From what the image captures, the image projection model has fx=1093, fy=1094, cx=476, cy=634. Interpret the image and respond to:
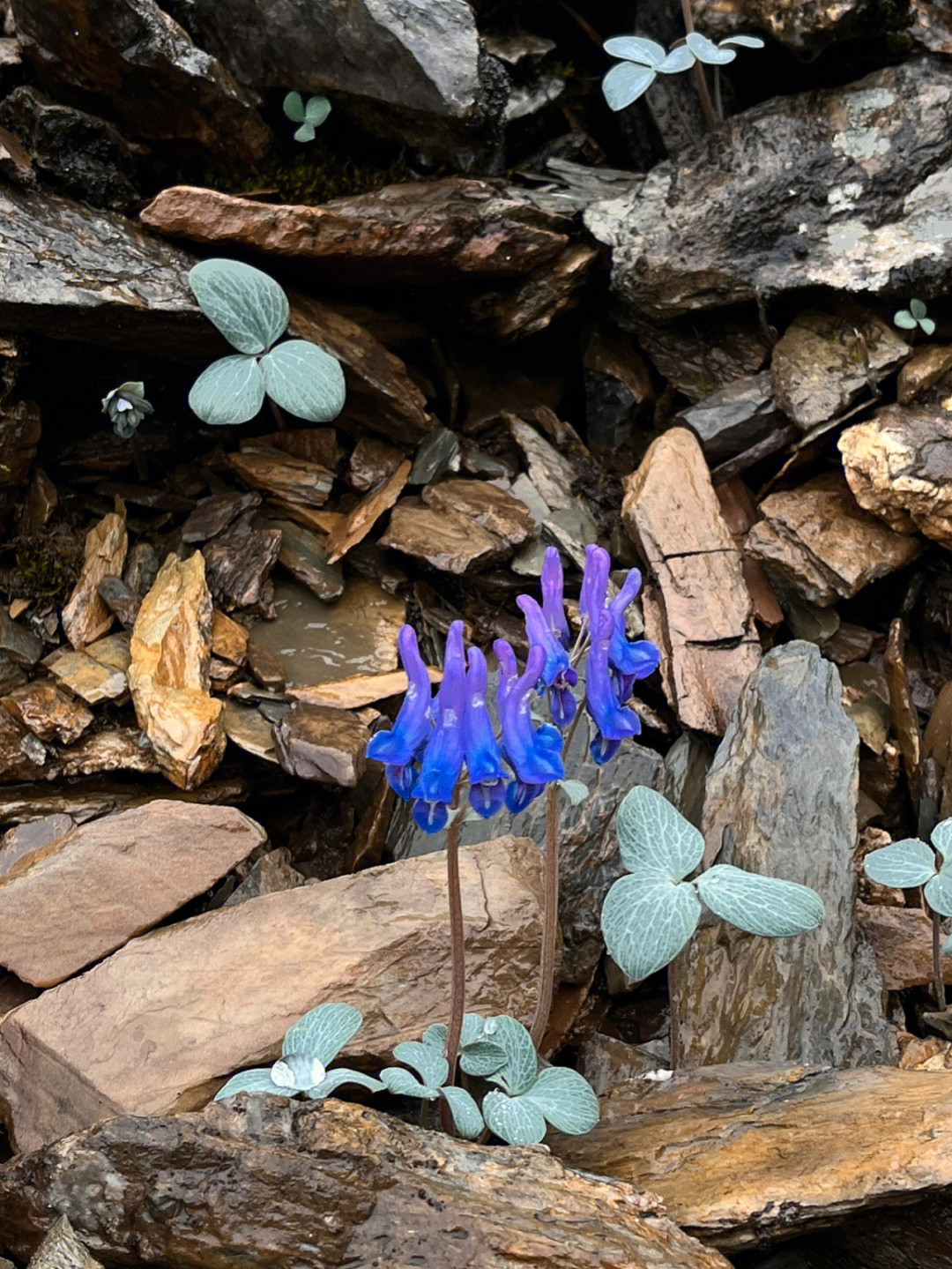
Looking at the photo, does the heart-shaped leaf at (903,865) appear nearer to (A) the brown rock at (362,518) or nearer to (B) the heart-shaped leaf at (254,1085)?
(B) the heart-shaped leaf at (254,1085)

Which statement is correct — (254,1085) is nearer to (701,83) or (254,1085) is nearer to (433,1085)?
(433,1085)

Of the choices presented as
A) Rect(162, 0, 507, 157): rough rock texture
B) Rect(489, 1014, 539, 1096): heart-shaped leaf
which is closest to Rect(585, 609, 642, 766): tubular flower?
Rect(489, 1014, 539, 1096): heart-shaped leaf

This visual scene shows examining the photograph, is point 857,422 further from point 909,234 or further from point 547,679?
point 547,679

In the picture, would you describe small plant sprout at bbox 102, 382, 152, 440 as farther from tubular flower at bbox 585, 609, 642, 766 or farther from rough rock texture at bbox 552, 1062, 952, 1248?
rough rock texture at bbox 552, 1062, 952, 1248

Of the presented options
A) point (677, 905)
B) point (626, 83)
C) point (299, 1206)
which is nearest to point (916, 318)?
point (626, 83)

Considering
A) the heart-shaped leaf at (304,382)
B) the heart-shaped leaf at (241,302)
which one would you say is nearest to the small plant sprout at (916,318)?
the heart-shaped leaf at (304,382)

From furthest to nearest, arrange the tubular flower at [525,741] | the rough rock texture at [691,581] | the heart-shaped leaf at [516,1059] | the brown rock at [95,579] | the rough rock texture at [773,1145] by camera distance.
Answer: the brown rock at [95,579]
the rough rock texture at [691,581]
the heart-shaped leaf at [516,1059]
the rough rock texture at [773,1145]
the tubular flower at [525,741]
